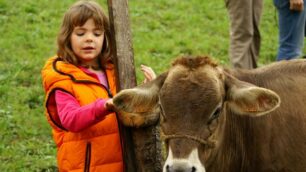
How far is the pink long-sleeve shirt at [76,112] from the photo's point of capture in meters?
5.01

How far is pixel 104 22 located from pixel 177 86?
108cm

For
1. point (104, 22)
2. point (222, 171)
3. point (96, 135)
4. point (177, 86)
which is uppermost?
point (104, 22)

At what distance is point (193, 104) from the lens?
459 cm

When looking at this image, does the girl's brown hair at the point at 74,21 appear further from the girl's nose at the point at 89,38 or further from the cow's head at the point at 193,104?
the cow's head at the point at 193,104

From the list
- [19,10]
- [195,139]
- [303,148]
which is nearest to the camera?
[195,139]

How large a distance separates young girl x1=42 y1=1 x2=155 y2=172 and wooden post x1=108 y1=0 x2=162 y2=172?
89 mm

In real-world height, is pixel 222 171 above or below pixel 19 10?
below

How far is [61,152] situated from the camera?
536cm

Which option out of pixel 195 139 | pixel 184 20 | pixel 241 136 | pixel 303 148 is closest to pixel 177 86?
pixel 195 139

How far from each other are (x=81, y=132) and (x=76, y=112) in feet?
0.85

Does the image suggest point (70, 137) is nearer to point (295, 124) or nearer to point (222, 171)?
point (222, 171)

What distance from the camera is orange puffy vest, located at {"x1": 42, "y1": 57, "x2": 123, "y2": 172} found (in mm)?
5207

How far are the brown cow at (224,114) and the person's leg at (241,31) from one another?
3.47 metres

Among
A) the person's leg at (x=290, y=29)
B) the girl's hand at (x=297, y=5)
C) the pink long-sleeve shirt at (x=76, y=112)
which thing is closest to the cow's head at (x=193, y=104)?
the pink long-sleeve shirt at (x=76, y=112)
